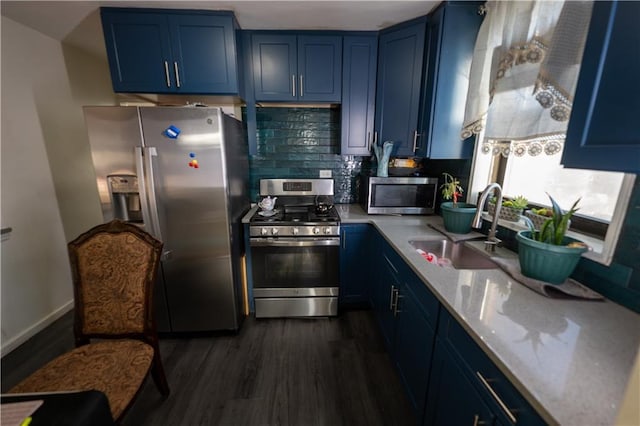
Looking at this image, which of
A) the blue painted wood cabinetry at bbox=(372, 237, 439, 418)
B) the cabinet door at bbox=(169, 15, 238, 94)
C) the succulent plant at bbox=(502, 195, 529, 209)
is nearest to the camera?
the blue painted wood cabinetry at bbox=(372, 237, 439, 418)

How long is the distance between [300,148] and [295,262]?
1.16 m

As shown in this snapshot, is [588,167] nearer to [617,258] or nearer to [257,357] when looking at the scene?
[617,258]

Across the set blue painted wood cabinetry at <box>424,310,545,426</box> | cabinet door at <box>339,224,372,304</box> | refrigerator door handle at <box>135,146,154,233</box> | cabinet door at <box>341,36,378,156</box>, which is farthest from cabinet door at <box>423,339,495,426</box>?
refrigerator door handle at <box>135,146,154,233</box>

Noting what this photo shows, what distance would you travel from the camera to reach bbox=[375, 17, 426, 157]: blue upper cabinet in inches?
74.7

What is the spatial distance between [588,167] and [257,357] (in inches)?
82.0

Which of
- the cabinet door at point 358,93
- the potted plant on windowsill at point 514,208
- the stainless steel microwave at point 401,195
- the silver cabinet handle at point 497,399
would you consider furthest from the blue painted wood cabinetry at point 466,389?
the cabinet door at point 358,93

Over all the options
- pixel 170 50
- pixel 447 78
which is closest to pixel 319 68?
pixel 447 78

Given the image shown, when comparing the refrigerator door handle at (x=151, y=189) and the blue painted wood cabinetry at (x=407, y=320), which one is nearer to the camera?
the blue painted wood cabinetry at (x=407, y=320)

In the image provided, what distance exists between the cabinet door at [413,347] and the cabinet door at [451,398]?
0.06m

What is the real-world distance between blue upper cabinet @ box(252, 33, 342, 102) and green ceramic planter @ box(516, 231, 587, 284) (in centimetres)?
177

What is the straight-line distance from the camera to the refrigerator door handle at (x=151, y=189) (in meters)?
1.67

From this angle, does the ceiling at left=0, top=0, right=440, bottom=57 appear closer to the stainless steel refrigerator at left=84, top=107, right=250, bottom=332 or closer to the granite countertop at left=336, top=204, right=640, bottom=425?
the stainless steel refrigerator at left=84, top=107, right=250, bottom=332

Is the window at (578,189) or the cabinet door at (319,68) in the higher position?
the cabinet door at (319,68)

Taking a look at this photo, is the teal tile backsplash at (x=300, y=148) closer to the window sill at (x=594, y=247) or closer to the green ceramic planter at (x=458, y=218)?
the green ceramic planter at (x=458, y=218)
